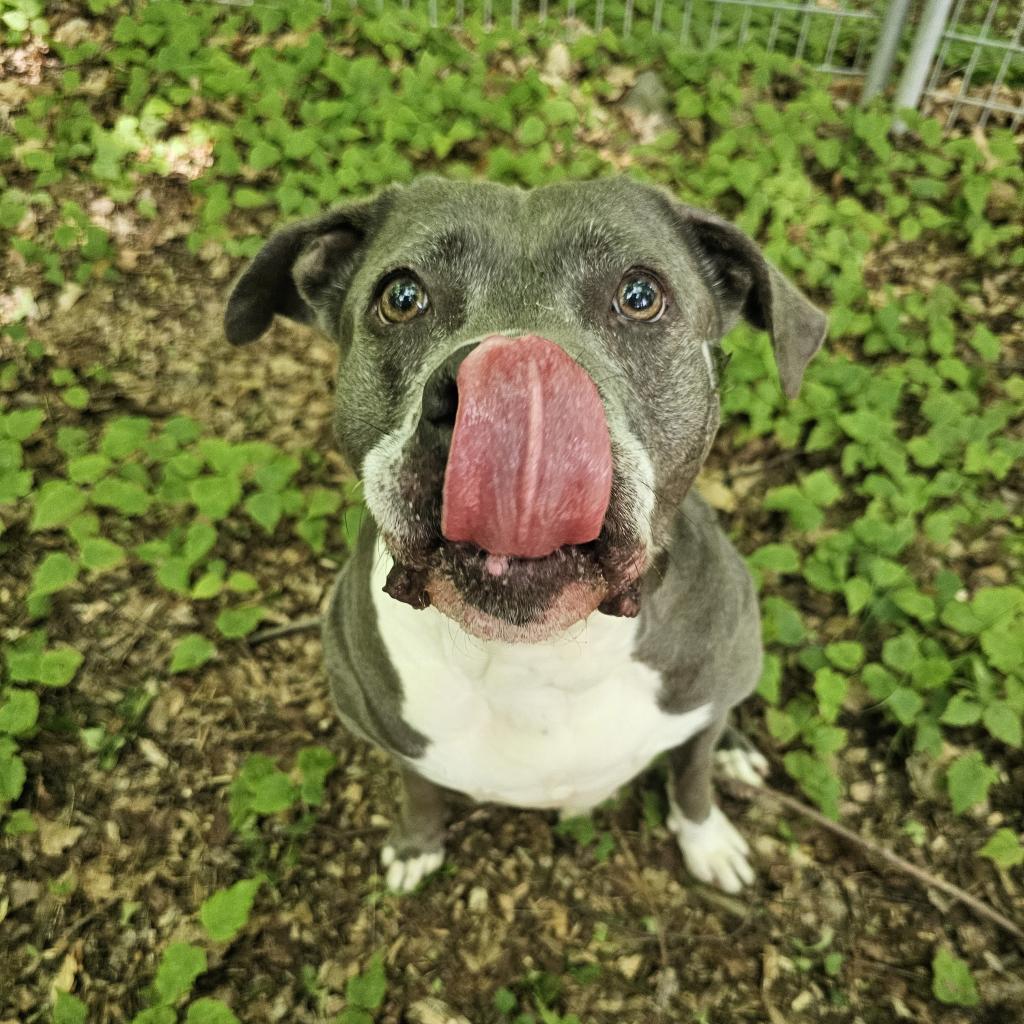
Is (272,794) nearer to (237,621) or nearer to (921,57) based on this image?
(237,621)

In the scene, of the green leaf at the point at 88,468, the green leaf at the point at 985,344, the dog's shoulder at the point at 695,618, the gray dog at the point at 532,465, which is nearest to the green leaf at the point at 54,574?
the green leaf at the point at 88,468

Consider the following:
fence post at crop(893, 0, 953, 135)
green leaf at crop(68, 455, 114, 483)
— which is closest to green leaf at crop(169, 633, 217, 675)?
green leaf at crop(68, 455, 114, 483)

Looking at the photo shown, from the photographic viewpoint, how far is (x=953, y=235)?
471 cm

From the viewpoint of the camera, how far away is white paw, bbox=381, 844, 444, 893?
3213 millimetres

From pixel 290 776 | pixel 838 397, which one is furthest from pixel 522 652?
pixel 838 397

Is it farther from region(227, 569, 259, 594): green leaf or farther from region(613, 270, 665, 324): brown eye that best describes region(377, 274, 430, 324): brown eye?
region(227, 569, 259, 594): green leaf

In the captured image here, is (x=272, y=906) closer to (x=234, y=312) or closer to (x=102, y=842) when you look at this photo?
(x=102, y=842)

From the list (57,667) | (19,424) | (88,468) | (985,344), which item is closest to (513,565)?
(57,667)

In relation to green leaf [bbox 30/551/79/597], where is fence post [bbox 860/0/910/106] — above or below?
above

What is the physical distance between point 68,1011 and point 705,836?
213 cm

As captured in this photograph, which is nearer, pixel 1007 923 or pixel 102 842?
pixel 1007 923

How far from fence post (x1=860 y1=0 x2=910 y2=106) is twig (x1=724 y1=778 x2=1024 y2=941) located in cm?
386

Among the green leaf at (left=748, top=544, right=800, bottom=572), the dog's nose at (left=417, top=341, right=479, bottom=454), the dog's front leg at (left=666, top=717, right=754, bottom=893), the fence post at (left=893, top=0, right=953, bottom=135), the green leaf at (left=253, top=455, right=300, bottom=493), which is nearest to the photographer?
the dog's nose at (left=417, top=341, right=479, bottom=454)

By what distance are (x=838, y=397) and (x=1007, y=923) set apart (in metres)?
2.17
